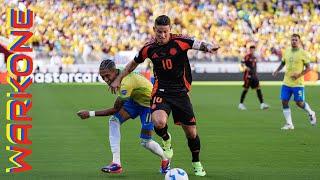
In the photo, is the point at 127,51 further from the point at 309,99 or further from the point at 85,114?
the point at 85,114

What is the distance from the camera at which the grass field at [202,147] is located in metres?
11.2

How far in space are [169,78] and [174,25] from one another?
36019mm

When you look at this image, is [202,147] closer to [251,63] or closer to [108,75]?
[108,75]

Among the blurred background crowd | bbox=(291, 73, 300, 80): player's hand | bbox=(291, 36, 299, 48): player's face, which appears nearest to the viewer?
bbox=(291, 36, 299, 48): player's face

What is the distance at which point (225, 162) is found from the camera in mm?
12359

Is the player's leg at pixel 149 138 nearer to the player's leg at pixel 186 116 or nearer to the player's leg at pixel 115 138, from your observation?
the player's leg at pixel 115 138

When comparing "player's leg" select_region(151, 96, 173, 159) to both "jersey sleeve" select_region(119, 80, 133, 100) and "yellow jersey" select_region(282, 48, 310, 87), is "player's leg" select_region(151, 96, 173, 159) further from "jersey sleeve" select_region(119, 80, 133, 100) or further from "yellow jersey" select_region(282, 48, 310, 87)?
"yellow jersey" select_region(282, 48, 310, 87)

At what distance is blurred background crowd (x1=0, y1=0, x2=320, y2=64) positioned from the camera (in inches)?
1714

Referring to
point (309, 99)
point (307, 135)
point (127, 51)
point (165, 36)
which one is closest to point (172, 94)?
point (165, 36)

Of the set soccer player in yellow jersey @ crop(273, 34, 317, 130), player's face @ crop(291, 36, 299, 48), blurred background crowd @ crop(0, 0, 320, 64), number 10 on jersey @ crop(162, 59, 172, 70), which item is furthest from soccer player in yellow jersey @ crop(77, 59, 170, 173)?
blurred background crowd @ crop(0, 0, 320, 64)

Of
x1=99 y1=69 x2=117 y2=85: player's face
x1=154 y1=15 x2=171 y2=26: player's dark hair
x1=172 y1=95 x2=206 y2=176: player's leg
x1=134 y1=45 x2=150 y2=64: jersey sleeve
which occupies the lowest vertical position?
x1=172 y1=95 x2=206 y2=176: player's leg

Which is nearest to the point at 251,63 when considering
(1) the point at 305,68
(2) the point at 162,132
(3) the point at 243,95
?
(3) the point at 243,95

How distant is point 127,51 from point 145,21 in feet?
11.1

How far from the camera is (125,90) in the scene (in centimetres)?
1066
